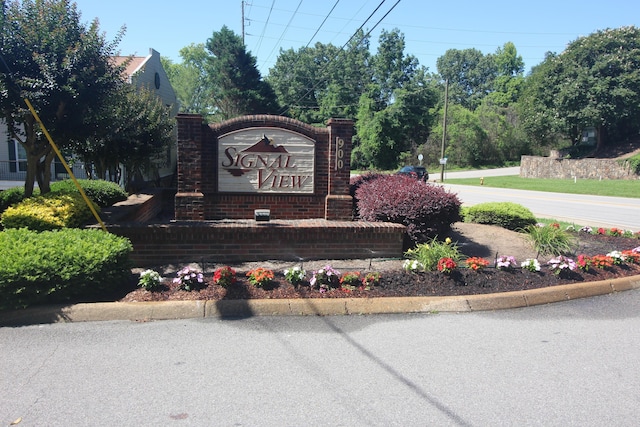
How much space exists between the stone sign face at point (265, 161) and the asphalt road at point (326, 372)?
4.23 meters

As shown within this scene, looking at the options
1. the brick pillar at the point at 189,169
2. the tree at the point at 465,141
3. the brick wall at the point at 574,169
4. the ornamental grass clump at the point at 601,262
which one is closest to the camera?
the ornamental grass clump at the point at 601,262

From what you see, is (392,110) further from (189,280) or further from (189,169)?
(189,280)

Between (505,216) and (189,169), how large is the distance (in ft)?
22.2

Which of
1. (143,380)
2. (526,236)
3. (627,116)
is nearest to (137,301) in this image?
(143,380)

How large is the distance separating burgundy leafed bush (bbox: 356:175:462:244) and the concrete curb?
7.26 feet

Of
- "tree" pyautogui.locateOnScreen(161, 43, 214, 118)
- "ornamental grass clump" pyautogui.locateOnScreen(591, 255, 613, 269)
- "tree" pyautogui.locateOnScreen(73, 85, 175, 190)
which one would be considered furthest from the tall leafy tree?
"ornamental grass clump" pyautogui.locateOnScreen(591, 255, 613, 269)

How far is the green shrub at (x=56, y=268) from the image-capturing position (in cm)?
481

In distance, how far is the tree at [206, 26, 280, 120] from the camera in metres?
44.3

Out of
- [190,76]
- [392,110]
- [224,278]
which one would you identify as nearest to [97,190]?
[224,278]

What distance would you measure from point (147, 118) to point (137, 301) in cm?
991

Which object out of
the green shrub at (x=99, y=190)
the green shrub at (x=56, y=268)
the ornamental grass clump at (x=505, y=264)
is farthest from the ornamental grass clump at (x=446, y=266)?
the green shrub at (x=99, y=190)

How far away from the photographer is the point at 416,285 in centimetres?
601

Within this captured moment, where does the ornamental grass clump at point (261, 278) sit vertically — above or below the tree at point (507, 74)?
below

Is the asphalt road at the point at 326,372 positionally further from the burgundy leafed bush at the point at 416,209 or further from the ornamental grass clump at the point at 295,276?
the burgundy leafed bush at the point at 416,209
